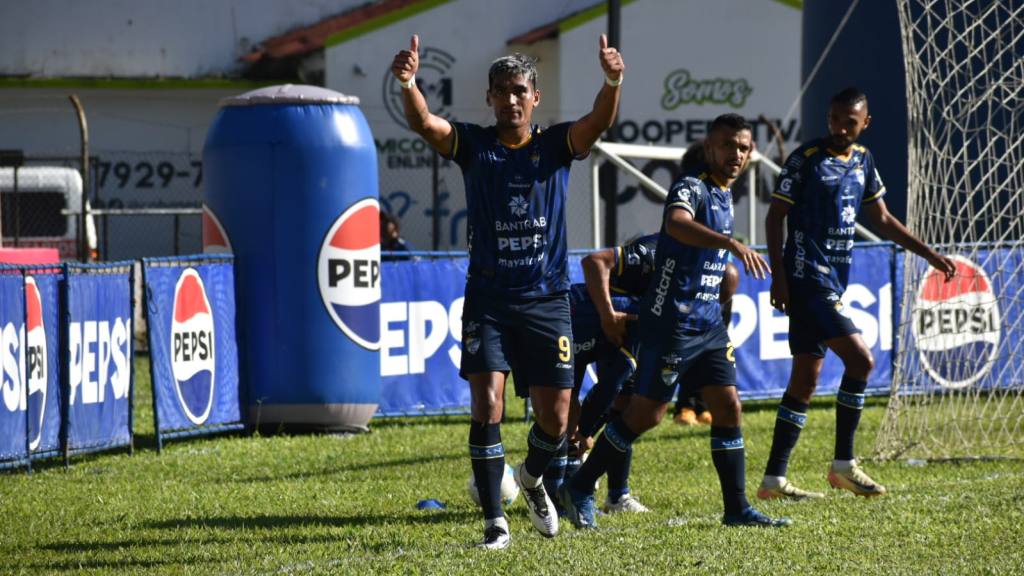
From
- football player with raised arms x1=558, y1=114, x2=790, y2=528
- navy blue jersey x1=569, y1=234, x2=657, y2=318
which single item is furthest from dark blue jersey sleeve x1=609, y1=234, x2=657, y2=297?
football player with raised arms x1=558, y1=114, x2=790, y2=528

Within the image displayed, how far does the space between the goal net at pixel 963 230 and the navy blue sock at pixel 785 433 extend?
203 cm

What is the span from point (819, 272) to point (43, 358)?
5.30 meters

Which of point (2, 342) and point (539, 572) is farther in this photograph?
point (2, 342)

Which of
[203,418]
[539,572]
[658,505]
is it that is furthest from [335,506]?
[203,418]

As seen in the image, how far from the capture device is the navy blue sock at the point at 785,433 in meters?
8.45

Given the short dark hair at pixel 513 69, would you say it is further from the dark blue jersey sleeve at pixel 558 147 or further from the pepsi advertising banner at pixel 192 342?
the pepsi advertising banner at pixel 192 342

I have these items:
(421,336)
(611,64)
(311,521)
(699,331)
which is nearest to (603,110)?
(611,64)

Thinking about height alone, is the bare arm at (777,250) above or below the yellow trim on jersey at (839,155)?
below

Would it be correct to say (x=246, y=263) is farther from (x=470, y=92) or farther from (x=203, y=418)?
(x=470, y=92)

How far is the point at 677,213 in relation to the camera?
715 cm

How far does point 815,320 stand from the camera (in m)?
8.47

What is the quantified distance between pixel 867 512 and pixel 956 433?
13.2 ft

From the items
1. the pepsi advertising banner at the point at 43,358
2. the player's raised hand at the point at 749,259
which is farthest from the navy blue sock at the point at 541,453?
the pepsi advertising banner at the point at 43,358

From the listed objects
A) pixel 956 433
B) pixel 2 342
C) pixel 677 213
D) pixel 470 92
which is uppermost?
pixel 470 92
